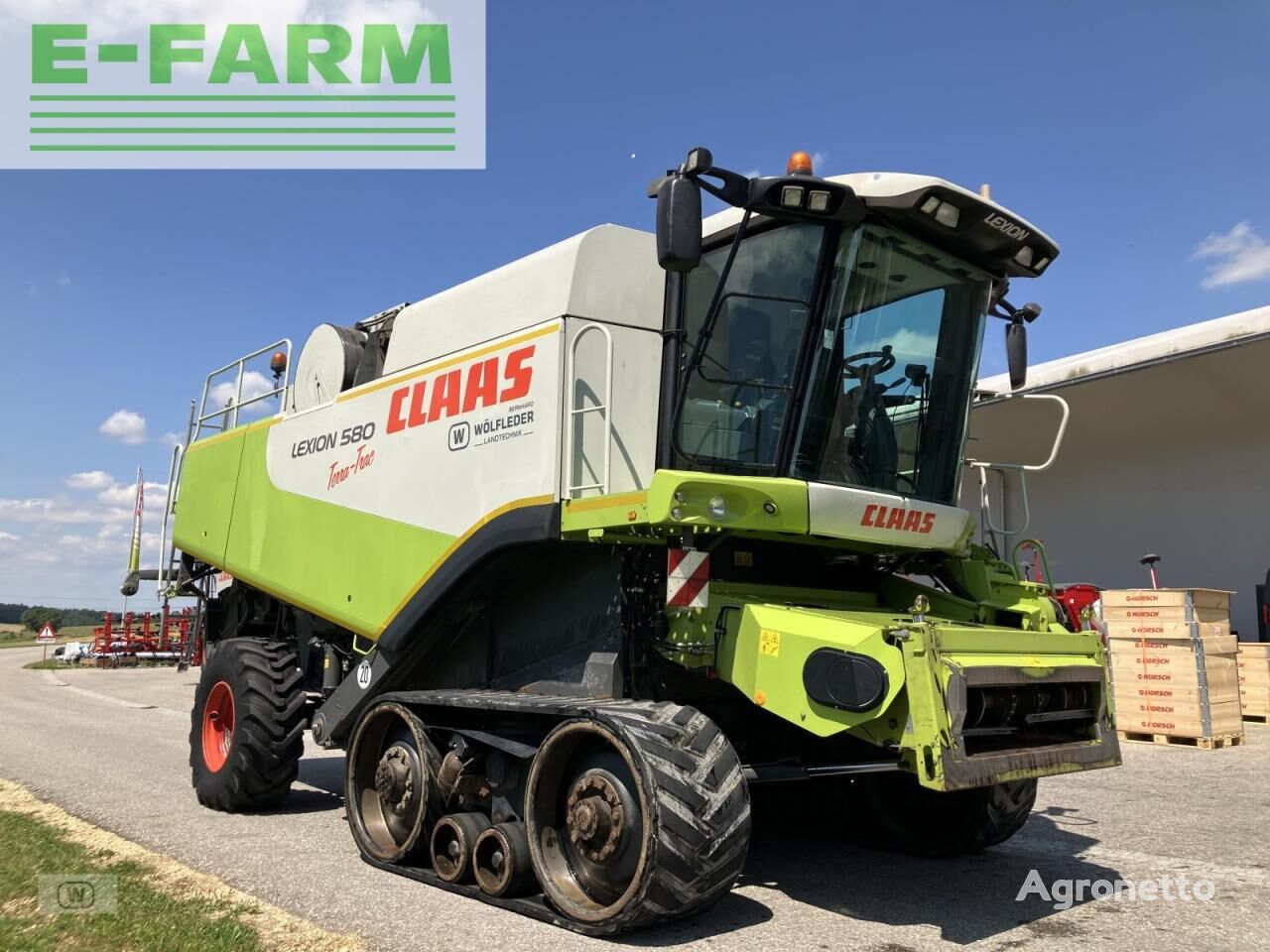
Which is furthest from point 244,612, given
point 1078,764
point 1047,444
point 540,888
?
point 1047,444

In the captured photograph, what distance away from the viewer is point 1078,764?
15.2 ft

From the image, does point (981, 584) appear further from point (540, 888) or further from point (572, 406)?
point (540, 888)

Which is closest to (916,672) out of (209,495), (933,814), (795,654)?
(795,654)

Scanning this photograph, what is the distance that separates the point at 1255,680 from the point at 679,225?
35.3 feet

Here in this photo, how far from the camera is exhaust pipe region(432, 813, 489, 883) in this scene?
5.07 metres

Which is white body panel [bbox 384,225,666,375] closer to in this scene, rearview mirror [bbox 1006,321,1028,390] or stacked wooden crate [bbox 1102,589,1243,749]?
rearview mirror [bbox 1006,321,1028,390]

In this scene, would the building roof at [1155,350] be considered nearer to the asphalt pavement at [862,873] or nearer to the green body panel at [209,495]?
the asphalt pavement at [862,873]

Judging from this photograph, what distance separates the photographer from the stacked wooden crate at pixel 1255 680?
11.7 m

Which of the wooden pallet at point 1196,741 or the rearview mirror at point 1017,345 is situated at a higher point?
the rearview mirror at point 1017,345

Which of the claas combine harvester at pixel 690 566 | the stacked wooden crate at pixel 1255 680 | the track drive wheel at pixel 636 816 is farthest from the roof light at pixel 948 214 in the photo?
the stacked wooden crate at pixel 1255 680

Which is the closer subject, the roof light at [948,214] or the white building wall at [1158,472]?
the roof light at [948,214]

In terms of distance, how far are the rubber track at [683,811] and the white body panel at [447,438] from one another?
1.34 m

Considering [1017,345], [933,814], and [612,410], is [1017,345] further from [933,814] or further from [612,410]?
[933,814]

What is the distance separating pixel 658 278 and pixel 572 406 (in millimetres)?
1082
